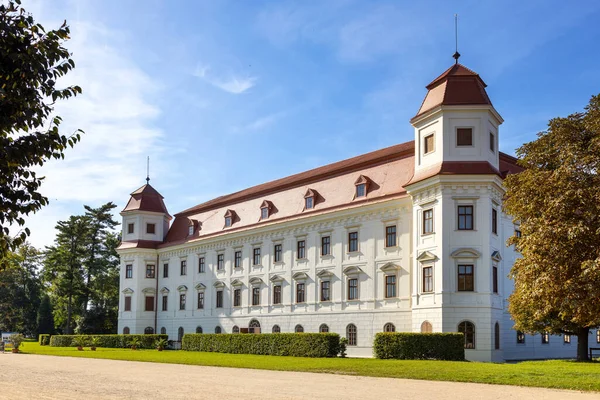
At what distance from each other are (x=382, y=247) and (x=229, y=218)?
55.4 ft

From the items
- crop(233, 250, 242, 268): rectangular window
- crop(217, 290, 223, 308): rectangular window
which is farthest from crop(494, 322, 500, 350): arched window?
crop(217, 290, 223, 308): rectangular window

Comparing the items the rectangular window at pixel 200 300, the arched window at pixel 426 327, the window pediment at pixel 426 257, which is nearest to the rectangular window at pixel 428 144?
the window pediment at pixel 426 257

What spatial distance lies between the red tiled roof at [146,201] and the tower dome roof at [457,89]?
3111 centimetres

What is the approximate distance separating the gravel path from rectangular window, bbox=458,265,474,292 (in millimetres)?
13439

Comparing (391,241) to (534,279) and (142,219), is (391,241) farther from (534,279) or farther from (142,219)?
(142,219)

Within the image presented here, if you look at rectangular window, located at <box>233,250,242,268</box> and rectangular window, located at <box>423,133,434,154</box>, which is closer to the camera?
rectangular window, located at <box>423,133,434,154</box>

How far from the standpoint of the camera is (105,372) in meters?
22.1

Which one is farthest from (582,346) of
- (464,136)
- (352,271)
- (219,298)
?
(219,298)

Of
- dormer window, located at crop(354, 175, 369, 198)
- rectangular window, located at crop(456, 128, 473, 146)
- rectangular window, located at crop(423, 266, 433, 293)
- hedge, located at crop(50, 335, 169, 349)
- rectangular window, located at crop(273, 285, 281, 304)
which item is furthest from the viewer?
hedge, located at crop(50, 335, 169, 349)

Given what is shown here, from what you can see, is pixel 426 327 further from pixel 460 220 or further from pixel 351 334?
pixel 351 334

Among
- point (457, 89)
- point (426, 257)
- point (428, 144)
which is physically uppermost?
point (457, 89)

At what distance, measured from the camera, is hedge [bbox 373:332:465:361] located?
2916 cm

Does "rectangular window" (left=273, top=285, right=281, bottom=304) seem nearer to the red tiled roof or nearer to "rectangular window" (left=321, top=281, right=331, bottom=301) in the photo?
"rectangular window" (left=321, top=281, right=331, bottom=301)

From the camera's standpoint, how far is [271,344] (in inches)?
1371
